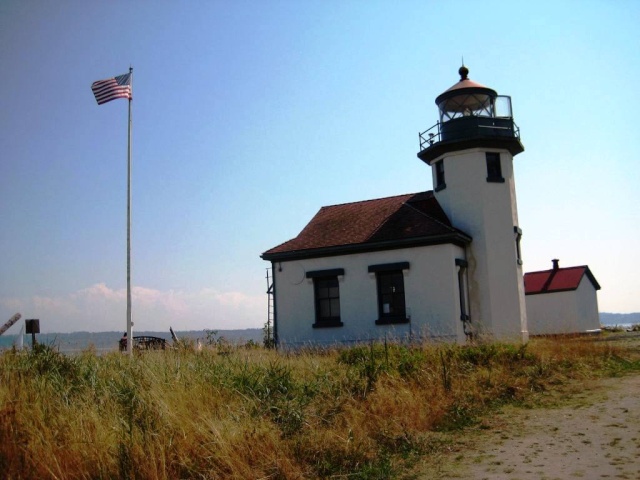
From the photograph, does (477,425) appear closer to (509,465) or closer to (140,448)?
(509,465)

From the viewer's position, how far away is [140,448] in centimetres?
582

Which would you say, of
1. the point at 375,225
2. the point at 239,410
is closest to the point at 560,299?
the point at 375,225

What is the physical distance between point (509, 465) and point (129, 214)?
15.3 metres

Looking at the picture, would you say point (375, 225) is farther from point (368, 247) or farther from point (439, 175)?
point (439, 175)

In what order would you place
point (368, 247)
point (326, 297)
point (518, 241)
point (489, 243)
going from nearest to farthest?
point (368, 247)
point (489, 243)
point (326, 297)
point (518, 241)

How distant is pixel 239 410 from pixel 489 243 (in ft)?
44.6

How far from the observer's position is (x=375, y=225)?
63.6ft

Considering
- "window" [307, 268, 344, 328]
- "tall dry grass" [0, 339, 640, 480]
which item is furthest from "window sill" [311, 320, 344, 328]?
"tall dry grass" [0, 339, 640, 480]

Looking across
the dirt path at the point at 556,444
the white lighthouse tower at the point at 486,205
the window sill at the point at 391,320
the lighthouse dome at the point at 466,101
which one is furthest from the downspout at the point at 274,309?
the dirt path at the point at 556,444

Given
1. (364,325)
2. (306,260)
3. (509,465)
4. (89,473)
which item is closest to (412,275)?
(364,325)

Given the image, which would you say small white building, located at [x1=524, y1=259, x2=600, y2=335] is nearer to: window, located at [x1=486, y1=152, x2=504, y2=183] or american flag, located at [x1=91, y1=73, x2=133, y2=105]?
window, located at [x1=486, y1=152, x2=504, y2=183]

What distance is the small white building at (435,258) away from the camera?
1775 centimetres

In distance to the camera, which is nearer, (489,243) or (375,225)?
(489,243)

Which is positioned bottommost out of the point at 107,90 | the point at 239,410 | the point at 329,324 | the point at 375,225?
the point at 239,410
